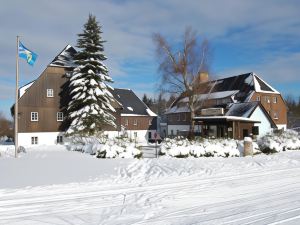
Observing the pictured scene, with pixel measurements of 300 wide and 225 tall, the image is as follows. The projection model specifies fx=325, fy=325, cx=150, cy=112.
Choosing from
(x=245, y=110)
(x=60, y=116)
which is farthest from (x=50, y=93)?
(x=245, y=110)

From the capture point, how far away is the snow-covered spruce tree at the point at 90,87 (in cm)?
3177

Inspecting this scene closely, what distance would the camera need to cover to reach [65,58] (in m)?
37.1

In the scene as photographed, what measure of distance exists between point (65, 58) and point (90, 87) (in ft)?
22.5

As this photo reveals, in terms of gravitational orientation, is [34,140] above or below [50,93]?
below

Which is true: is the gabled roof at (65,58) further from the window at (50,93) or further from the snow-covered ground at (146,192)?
the snow-covered ground at (146,192)

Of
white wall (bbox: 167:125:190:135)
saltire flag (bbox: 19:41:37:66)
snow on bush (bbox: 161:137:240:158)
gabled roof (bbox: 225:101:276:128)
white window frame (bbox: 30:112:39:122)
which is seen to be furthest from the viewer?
white wall (bbox: 167:125:190:135)

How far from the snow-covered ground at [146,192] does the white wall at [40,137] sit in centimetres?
1702

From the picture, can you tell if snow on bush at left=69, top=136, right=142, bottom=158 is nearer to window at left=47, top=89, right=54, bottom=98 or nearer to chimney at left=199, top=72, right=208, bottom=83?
window at left=47, top=89, right=54, bottom=98

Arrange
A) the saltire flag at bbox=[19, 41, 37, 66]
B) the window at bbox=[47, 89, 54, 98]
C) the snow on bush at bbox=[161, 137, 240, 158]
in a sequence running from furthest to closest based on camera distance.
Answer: the window at bbox=[47, 89, 54, 98] → the snow on bush at bbox=[161, 137, 240, 158] → the saltire flag at bbox=[19, 41, 37, 66]

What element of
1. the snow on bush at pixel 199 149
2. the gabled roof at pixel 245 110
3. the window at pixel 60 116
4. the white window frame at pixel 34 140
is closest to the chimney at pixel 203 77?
the gabled roof at pixel 245 110

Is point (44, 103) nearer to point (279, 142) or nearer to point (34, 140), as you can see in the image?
point (34, 140)

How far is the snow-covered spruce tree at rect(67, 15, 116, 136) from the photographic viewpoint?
1251 inches

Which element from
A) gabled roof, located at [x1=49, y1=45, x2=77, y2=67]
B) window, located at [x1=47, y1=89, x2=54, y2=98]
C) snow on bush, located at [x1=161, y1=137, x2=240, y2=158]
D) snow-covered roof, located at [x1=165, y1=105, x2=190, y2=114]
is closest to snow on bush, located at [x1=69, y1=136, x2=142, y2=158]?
snow on bush, located at [x1=161, y1=137, x2=240, y2=158]

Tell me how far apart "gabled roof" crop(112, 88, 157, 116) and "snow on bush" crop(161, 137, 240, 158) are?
26.7 m
